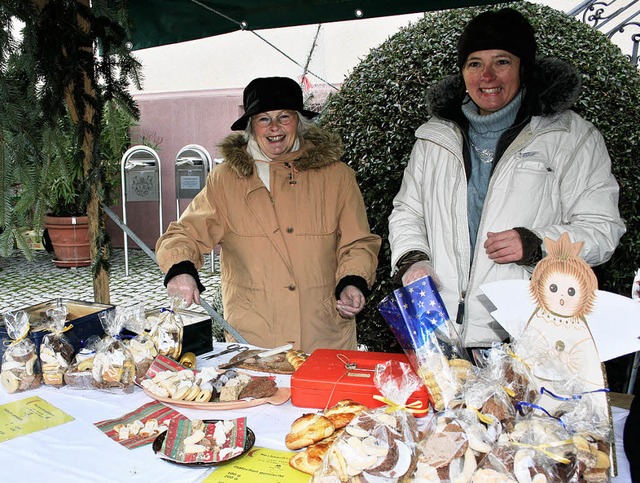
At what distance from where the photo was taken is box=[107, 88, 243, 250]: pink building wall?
925 centimetres

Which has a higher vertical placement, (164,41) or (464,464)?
(164,41)

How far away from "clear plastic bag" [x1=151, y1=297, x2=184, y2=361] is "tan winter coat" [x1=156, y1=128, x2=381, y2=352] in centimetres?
50

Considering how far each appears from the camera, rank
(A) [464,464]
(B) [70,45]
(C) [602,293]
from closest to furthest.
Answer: (A) [464,464] < (C) [602,293] < (B) [70,45]

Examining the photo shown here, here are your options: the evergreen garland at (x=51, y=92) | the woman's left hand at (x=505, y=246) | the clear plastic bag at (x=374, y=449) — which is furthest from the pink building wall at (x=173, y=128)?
the clear plastic bag at (x=374, y=449)

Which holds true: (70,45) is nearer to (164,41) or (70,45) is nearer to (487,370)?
(164,41)

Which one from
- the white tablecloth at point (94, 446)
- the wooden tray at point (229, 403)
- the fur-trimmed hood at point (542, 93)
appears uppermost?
the fur-trimmed hood at point (542, 93)

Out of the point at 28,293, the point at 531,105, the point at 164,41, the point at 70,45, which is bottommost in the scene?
the point at 28,293

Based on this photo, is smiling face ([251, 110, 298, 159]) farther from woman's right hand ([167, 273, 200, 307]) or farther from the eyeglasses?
woman's right hand ([167, 273, 200, 307])

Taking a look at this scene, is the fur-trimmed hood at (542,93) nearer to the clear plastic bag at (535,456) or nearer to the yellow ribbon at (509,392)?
the yellow ribbon at (509,392)

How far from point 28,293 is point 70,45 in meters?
4.96

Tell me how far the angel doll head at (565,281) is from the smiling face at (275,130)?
→ 1.52 meters

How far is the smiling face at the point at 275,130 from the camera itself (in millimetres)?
2684

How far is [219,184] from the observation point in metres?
2.73

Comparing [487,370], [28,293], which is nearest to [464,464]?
[487,370]
